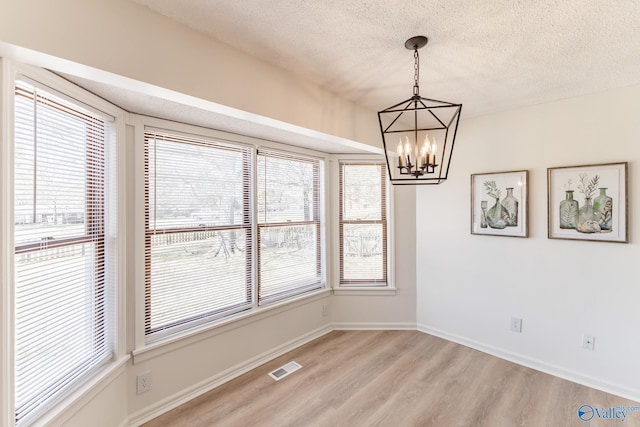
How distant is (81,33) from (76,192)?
35.6 inches

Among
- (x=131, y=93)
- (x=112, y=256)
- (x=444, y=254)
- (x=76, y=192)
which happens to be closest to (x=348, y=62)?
(x=131, y=93)

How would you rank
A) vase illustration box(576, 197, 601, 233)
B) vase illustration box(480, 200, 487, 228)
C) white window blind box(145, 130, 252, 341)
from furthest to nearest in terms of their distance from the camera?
1. vase illustration box(480, 200, 487, 228)
2. vase illustration box(576, 197, 601, 233)
3. white window blind box(145, 130, 252, 341)

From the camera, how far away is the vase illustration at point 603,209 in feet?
7.27

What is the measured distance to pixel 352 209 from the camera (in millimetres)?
3471

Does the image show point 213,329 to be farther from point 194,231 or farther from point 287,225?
point 287,225

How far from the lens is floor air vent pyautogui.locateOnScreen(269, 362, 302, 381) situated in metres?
2.52

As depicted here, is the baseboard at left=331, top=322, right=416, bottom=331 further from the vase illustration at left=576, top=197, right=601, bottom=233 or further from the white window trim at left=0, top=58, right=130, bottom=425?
the white window trim at left=0, top=58, right=130, bottom=425

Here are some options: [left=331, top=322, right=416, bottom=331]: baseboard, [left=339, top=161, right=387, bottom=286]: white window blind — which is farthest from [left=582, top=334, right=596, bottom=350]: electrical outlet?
[left=339, top=161, right=387, bottom=286]: white window blind

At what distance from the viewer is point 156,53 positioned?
4.51 ft

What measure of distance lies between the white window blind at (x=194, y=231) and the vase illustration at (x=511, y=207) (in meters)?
2.55

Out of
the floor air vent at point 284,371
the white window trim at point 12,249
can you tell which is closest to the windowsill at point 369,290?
the floor air vent at point 284,371

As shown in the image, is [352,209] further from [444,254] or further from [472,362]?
[472,362]

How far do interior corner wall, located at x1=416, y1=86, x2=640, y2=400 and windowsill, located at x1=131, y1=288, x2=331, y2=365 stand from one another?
1626mm

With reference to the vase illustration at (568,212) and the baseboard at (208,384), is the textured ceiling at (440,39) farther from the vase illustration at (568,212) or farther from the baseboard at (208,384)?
the baseboard at (208,384)
